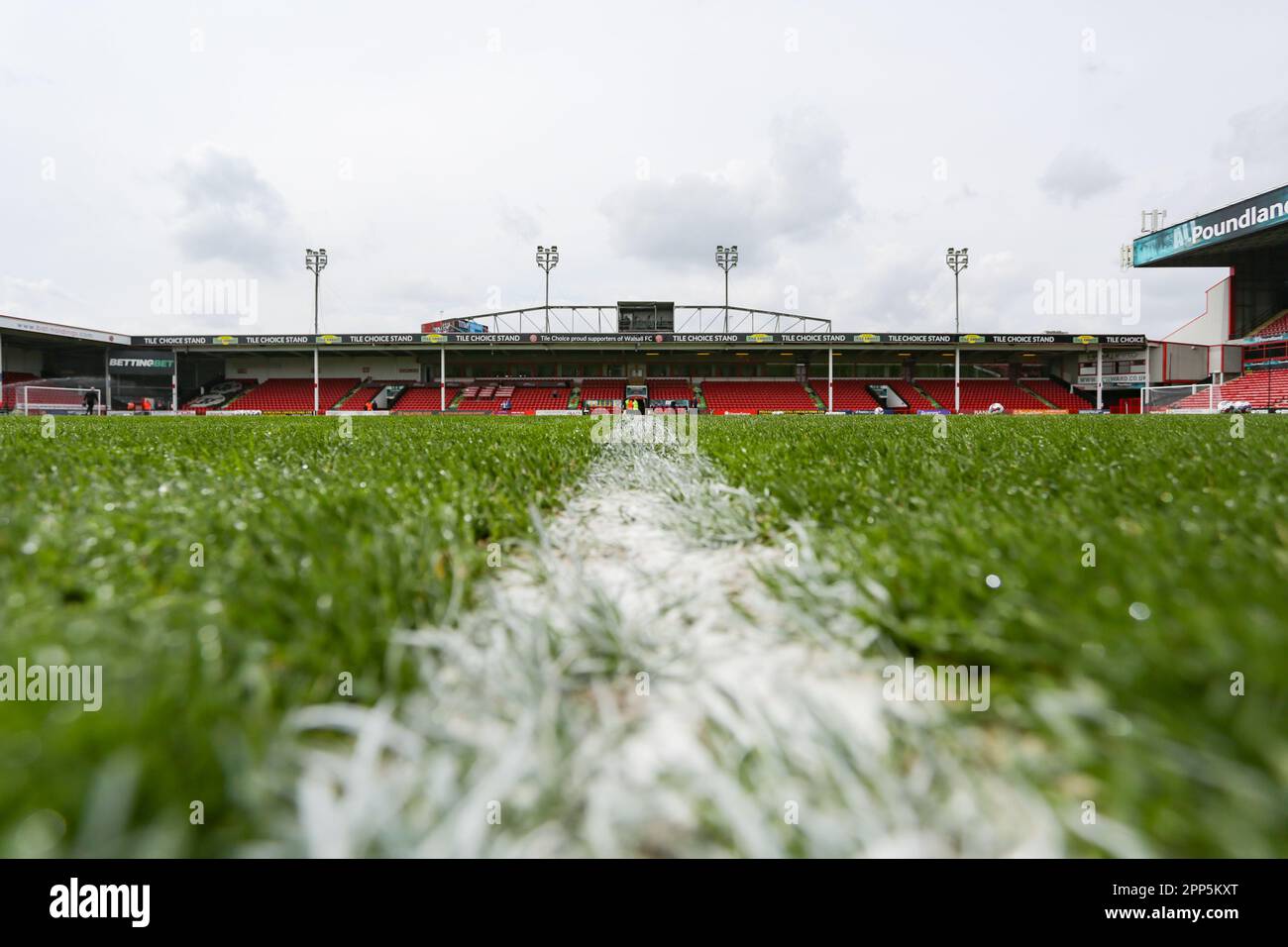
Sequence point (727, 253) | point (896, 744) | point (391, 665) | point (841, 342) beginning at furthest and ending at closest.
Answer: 1. point (727, 253)
2. point (841, 342)
3. point (391, 665)
4. point (896, 744)

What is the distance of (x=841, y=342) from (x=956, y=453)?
3438cm

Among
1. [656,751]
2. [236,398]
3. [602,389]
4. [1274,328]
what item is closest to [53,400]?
[236,398]

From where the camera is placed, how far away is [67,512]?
1.83 meters

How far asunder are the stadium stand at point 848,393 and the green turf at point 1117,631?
37303 millimetres

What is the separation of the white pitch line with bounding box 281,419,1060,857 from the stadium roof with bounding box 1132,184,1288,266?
1660 inches

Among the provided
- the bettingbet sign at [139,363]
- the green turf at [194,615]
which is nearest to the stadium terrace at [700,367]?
the bettingbet sign at [139,363]

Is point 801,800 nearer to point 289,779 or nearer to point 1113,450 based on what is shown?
point 289,779

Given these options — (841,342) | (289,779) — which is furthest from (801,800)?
(841,342)

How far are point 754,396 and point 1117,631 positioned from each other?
3903 centimetres

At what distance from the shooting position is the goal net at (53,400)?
3033 cm

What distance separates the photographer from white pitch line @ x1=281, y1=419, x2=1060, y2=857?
0.61 meters

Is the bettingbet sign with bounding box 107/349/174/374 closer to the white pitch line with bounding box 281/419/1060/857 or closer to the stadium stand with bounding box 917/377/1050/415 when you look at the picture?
the white pitch line with bounding box 281/419/1060/857

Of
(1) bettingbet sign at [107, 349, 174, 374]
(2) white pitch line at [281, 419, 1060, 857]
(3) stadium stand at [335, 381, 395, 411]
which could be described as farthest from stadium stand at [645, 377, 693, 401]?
(2) white pitch line at [281, 419, 1060, 857]

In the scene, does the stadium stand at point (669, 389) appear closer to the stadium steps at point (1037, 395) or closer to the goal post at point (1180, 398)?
the stadium steps at point (1037, 395)
